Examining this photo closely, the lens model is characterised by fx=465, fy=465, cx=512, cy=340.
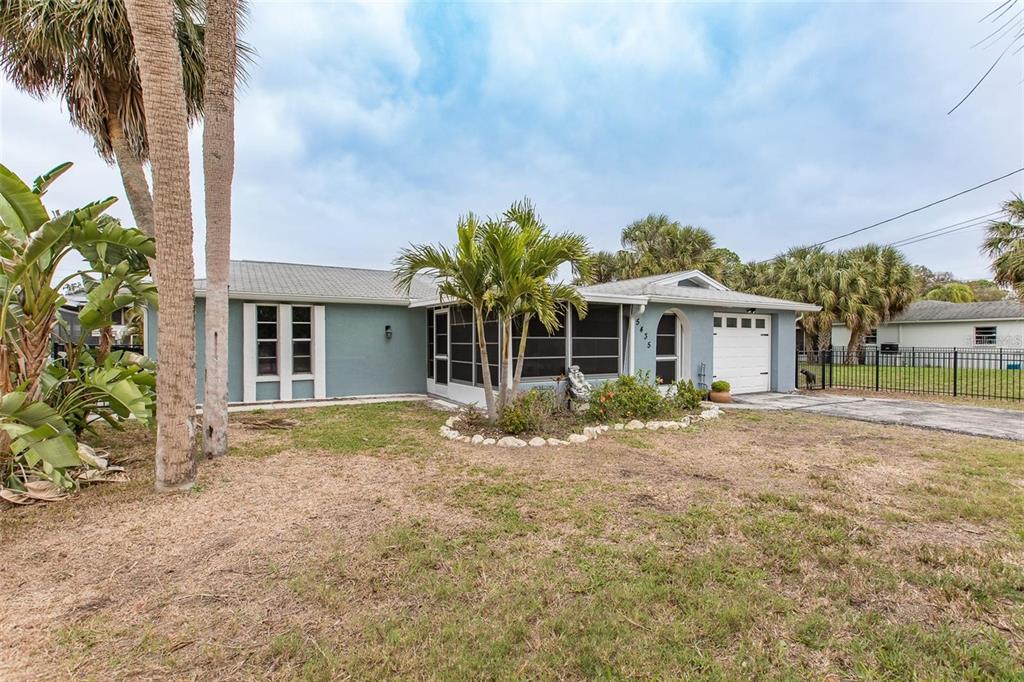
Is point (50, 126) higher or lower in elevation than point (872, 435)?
higher

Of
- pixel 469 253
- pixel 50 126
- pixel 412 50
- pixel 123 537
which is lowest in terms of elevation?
pixel 123 537

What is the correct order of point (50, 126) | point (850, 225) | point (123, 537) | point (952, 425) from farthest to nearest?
point (850, 225) < point (50, 126) < point (952, 425) < point (123, 537)

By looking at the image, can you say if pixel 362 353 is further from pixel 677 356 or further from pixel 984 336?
pixel 984 336

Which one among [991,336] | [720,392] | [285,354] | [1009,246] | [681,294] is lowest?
[720,392]

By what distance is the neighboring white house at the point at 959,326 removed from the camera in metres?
23.2

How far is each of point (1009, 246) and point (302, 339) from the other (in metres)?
18.0

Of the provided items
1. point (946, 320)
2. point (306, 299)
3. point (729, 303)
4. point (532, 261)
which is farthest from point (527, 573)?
point (946, 320)

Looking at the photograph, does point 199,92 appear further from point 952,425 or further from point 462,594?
point 952,425

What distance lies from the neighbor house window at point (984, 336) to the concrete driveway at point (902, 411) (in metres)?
19.6

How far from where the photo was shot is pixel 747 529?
383cm

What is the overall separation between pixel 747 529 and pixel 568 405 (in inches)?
224

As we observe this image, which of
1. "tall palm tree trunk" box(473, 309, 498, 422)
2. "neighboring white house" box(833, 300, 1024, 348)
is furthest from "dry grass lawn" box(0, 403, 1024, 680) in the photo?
"neighboring white house" box(833, 300, 1024, 348)

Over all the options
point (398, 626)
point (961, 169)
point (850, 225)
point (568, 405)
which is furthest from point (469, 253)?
point (850, 225)

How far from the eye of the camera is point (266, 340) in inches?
423
